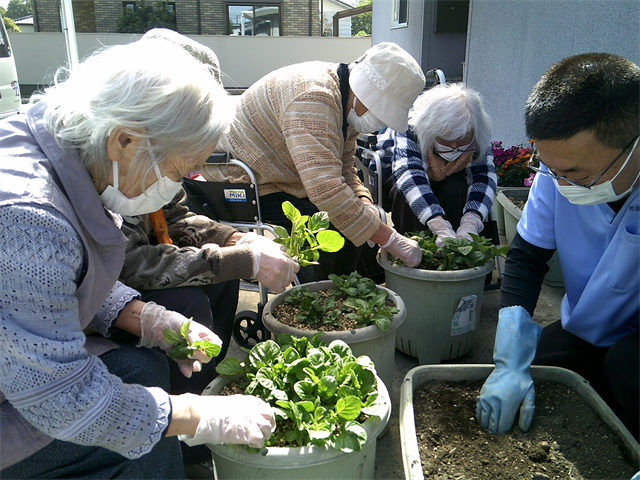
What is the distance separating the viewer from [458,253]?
6.92 feet

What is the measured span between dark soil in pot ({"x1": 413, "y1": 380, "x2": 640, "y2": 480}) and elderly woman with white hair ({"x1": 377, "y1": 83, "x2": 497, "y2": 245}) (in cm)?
101

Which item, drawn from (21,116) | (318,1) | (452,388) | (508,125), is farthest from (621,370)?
(318,1)

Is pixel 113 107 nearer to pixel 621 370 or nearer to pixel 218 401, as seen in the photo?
pixel 218 401

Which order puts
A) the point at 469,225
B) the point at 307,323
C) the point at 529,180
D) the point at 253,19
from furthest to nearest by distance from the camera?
the point at 253,19 → the point at 529,180 → the point at 469,225 → the point at 307,323

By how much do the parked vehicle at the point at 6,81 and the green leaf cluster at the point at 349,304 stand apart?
5.62 metres

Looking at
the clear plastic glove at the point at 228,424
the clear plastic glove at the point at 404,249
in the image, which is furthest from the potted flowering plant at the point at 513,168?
the clear plastic glove at the point at 228,424

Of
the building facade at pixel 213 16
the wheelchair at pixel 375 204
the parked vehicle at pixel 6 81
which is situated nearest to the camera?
the wheelchair at pixel 375 204

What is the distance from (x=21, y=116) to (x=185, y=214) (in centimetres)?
78

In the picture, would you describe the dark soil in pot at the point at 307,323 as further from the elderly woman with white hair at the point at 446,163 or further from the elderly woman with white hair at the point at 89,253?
the elderly woman with white hair at the point at 446,163

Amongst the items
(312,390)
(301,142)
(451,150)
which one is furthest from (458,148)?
(312,390)

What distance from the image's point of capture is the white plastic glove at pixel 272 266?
1535mm

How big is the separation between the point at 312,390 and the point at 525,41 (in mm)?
4108

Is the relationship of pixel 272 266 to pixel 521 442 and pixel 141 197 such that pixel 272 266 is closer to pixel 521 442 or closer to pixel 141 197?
pixel 141 197

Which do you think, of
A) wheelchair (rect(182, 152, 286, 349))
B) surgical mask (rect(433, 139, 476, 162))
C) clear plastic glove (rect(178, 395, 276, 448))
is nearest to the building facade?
wheelchair (rect(182, 152, 286, 349))
